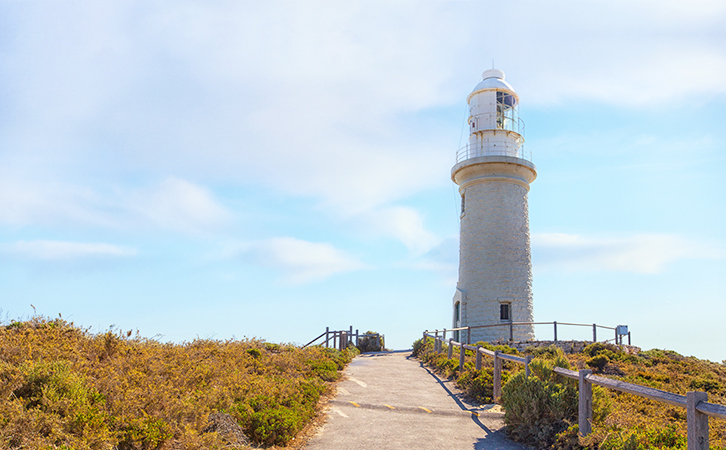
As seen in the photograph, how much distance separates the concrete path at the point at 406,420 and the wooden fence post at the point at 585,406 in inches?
45.7

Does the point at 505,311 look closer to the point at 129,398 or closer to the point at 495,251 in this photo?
the point at 495,251

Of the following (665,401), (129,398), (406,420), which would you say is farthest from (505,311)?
(129,398)

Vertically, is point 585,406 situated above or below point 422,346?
above

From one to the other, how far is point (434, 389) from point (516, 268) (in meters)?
12.7

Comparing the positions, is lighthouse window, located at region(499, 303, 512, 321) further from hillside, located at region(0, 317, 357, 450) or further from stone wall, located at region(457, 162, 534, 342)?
hillside, located at region(0, 317, 357, 450)

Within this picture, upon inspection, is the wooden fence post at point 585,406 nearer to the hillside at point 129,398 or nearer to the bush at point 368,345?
the hillside at point 129,398

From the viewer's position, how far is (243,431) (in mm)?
7305

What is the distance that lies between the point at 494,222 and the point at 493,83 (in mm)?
7424

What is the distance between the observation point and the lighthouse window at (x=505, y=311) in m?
23.5

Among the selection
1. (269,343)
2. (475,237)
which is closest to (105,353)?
(269,343)

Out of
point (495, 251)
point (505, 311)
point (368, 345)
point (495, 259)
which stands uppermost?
point (495, 251)

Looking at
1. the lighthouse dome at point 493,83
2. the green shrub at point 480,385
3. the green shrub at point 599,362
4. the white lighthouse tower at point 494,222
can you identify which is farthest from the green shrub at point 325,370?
the lighthouse dome at point 493,83

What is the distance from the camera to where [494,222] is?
24.0 m

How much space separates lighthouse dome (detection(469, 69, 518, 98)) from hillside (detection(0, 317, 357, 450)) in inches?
775
